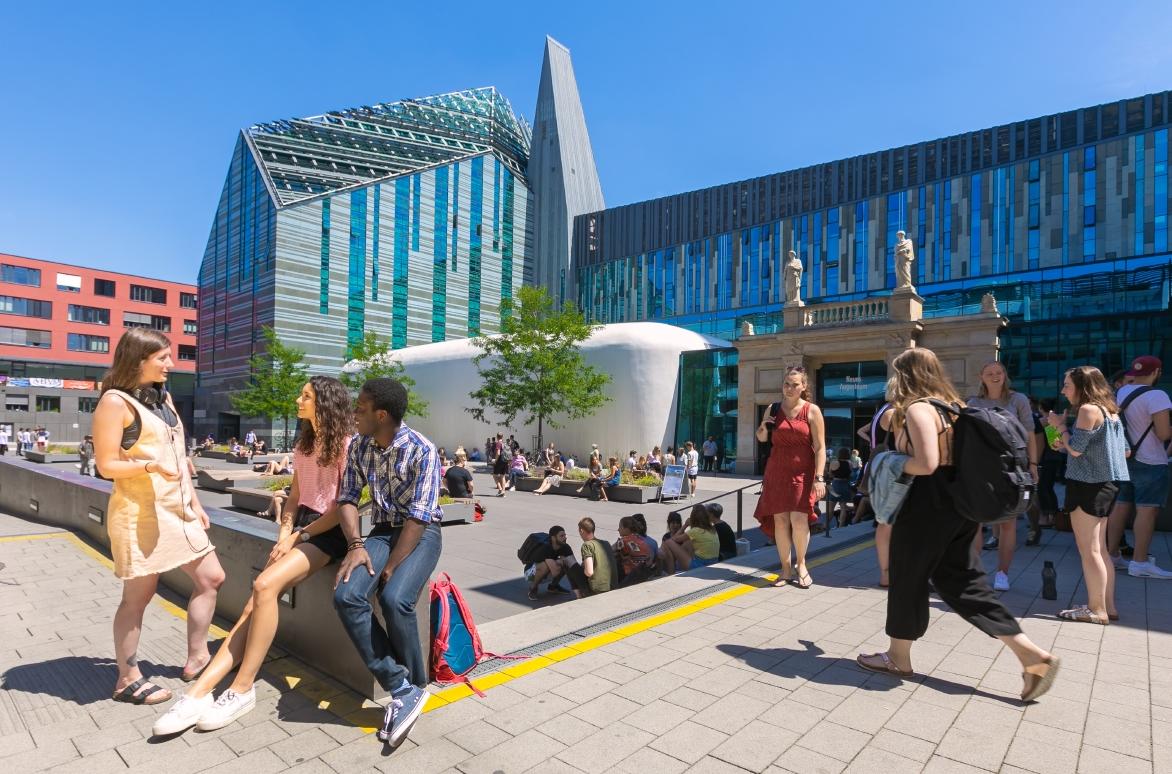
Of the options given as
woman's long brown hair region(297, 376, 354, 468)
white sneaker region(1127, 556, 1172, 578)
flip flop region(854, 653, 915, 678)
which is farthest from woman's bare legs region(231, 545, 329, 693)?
white sneaker region(1127, 556, 1172, 578)

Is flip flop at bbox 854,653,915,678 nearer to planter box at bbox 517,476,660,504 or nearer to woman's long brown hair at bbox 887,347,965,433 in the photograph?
woman's long brown hair at bbox 887,347,965,433

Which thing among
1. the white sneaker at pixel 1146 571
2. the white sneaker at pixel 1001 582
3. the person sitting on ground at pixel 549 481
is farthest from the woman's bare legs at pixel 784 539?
the person sitting on ground at pixel 549 481

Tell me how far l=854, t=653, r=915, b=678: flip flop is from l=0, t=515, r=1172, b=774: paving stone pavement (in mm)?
57

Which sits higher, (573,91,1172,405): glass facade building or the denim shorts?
(573,91,1172,405): glass facade building

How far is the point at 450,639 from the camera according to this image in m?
3.61

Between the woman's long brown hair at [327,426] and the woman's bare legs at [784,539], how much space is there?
3792 mm

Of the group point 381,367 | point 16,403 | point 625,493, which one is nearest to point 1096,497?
point 625,493

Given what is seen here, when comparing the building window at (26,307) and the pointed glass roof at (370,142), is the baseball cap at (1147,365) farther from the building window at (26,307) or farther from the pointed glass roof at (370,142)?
the building window at (26,307)

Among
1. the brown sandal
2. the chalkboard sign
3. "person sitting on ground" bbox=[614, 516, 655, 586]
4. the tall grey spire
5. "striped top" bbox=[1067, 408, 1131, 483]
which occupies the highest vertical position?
the tall grey spire

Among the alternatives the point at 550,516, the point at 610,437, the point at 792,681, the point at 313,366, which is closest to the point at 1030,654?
the point at 792,681

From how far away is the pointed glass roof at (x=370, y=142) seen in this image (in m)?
53.4

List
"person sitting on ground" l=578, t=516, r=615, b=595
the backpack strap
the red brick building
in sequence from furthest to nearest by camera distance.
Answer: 1. the red brick building
2. "person sitting on ground" l=578, t=516, r=615, b=595
3. the backpack strap

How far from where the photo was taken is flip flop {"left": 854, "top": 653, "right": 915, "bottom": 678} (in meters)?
3.70

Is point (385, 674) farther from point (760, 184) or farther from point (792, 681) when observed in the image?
point (760, 184)
